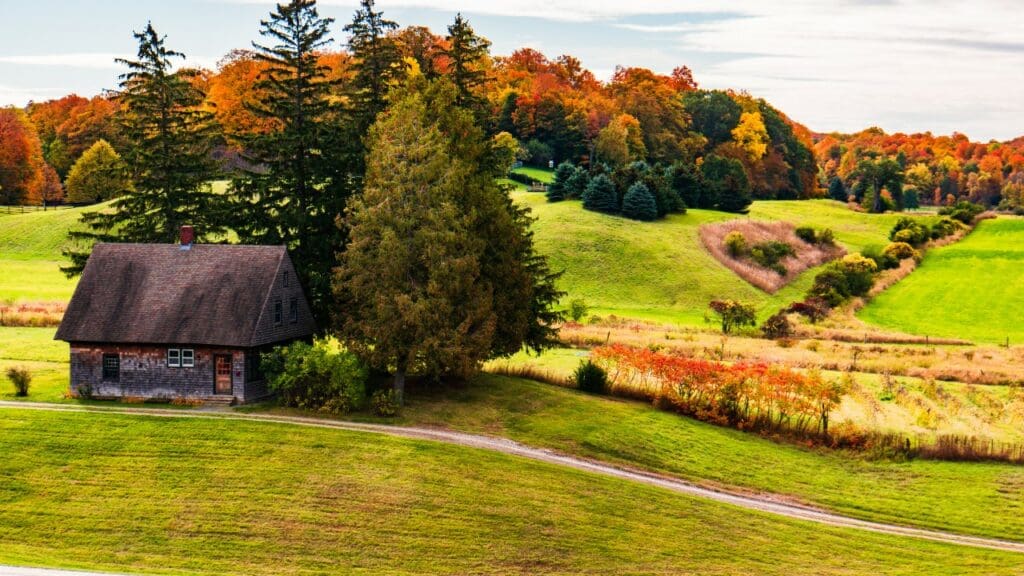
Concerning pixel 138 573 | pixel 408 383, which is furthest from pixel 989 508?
pixel 138 573

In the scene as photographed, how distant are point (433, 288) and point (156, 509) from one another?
14134mm

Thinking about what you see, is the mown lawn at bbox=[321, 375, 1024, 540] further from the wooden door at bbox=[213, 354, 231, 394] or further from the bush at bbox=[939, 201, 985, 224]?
the bush at bbox=[939, 201, 985, 224]

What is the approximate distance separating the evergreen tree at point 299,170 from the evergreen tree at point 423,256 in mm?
3883

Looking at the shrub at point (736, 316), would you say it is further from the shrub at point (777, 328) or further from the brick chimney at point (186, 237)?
the brick chimney at point (186, 237)

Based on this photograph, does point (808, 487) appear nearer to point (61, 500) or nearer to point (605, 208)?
point (61, 500)

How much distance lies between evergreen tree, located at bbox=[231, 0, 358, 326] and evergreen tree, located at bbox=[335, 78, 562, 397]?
12.7ft

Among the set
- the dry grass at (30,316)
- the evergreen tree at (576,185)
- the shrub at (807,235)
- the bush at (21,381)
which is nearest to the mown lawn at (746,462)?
the bush at (21,381)

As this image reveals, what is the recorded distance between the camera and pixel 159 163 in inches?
2094

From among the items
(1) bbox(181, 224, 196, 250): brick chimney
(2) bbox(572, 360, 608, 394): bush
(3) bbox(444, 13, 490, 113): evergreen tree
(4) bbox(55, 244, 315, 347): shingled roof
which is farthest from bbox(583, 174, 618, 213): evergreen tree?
(1) bbox(181, 224, 196, 250): brick chimney

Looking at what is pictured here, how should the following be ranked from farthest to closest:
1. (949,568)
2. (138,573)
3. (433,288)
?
(433,288) < (949,568) < (138,573)

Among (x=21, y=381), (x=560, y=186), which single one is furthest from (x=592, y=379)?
(x=560, y=186)

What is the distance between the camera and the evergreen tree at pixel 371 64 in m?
50.5

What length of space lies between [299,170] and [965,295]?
192ft

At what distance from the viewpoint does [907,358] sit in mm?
57469
